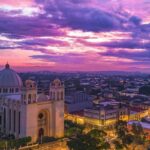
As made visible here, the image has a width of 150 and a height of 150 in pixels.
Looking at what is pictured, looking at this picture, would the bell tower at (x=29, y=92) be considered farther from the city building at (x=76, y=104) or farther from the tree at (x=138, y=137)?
the city building at (x=76, y=104)

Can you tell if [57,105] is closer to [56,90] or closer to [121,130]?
[56,90]

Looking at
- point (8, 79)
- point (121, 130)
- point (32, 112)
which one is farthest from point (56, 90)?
point (121, 130)

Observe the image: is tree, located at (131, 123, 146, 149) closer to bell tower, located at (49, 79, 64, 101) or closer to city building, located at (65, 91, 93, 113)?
bell tower, located at (49, 79, 64, 101)

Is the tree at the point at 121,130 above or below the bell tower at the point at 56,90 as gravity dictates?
below

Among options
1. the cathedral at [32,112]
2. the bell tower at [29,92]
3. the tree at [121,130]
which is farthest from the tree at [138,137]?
the bell tower at [29,92]

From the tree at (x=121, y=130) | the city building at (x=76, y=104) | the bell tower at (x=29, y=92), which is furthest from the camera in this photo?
the city building at (x=76, y=104)

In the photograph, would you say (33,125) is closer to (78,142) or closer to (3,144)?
(3,144)
